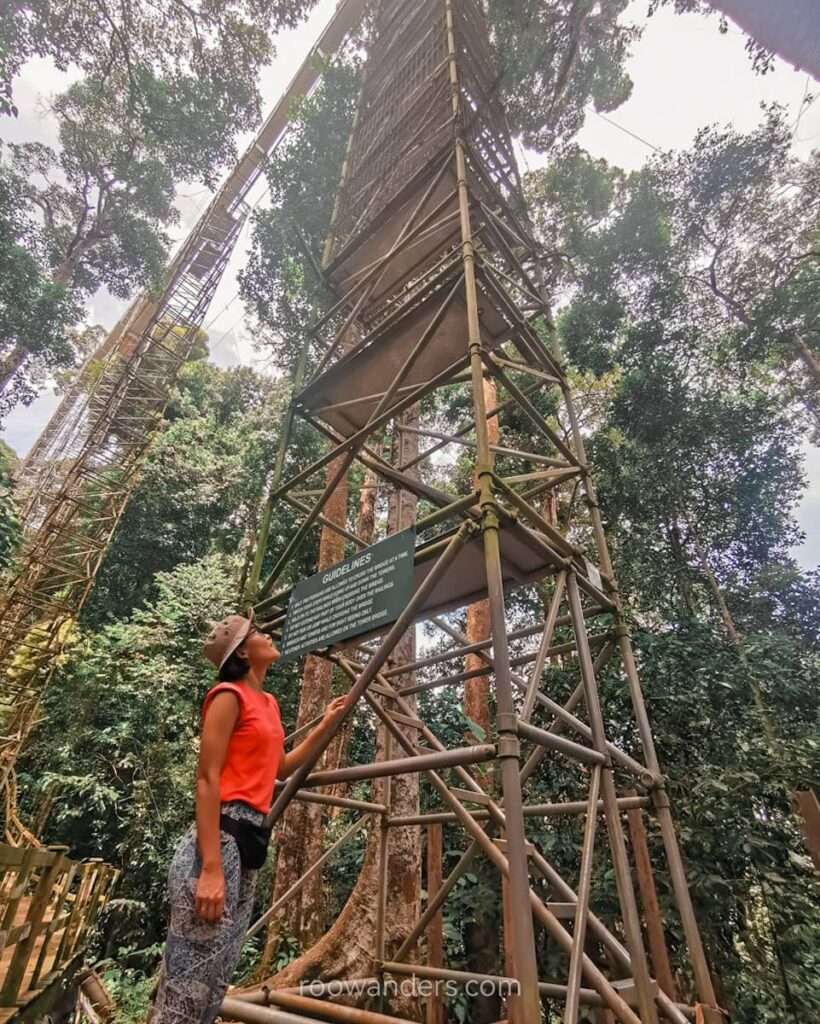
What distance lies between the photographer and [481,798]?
3.09m

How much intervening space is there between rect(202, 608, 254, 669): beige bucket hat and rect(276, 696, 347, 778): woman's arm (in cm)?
61

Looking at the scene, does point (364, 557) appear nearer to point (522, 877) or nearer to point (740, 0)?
point (522, 877)

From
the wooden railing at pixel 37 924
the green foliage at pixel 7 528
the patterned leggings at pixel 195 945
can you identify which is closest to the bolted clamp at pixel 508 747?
the patterned leggings at pixel 195 945

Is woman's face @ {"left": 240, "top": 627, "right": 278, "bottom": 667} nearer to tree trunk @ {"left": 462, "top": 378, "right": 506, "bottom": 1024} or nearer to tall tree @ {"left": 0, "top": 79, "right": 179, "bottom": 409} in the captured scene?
tree trunk @ {"left": 462, "top": 378, "right": 506, "bottom": 1024}

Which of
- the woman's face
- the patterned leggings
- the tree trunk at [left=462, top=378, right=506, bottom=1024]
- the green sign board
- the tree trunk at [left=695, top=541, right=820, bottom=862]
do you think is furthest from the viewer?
the tree trunk at [left=462, top=378, right=506, bottom=1024]

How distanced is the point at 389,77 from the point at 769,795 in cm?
1032

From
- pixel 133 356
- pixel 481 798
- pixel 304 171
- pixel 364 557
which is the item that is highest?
pixel 133 356

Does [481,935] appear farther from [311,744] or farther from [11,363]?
[11,363]

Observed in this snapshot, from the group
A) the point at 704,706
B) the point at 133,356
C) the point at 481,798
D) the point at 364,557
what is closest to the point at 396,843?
the point at 481,798

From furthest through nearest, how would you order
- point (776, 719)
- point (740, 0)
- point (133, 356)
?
point (133, 356), point (776, 719), point (740, 0)

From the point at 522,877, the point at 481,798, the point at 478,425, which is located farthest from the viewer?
the point at 481,798

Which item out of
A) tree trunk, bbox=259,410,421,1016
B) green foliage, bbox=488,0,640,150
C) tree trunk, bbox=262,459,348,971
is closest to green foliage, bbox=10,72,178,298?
green foliage, bbox=488,0,640,150

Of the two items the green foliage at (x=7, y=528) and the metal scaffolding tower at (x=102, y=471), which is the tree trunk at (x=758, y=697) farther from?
the metal scaffolding tower at (x=102, y=471)

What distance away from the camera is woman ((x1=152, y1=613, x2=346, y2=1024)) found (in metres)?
1.63
